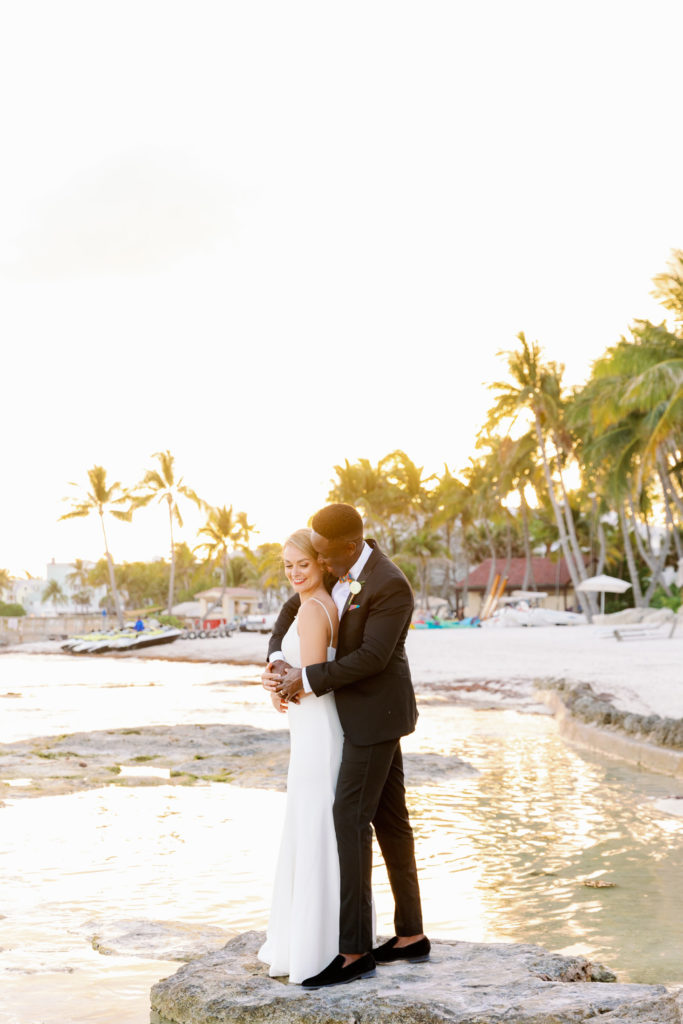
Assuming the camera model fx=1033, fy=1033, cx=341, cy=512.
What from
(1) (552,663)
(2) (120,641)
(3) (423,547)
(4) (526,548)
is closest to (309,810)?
(1) (552,663)

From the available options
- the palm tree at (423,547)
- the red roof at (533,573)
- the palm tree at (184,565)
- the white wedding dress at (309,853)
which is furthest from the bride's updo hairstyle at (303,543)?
the palm tree at (184,565)

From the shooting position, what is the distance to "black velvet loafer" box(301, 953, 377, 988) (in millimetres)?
3266

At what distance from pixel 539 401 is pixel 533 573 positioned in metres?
16.6

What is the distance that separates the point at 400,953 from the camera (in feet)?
11.7

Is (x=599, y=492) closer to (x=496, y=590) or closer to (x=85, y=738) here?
(x=496, y=590)

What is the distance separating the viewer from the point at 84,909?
5.20 metres

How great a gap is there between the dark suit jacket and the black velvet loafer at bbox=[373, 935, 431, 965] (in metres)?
0.80

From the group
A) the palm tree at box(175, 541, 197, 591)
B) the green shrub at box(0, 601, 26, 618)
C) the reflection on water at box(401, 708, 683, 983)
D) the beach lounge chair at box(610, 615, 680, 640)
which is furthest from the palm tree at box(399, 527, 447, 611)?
the green shrub at box(0, 601, 26, 618)

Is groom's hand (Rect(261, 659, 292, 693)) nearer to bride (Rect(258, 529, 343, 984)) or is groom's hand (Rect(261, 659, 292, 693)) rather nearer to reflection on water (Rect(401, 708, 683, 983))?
bride (Rect(258, 529, 343, 984))

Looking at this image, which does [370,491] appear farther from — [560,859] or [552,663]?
[560,859]

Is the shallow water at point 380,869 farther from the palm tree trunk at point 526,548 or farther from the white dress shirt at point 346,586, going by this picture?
the palm tree trunk at point 526,548

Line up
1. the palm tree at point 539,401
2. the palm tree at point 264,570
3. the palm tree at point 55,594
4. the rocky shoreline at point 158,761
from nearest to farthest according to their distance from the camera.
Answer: the rocky shoreline at point 158,761 < the palm tree at point 539,401 < the palm tree at point 264,570 < the palm tree at point 55,594

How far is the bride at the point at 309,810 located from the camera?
10.8 ft

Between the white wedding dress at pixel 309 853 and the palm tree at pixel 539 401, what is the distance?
35.9 meters
